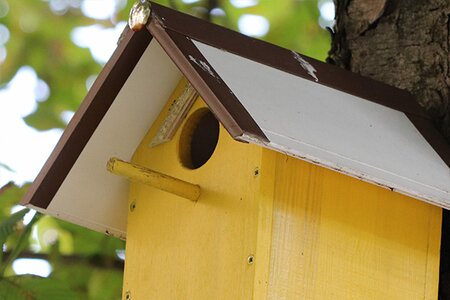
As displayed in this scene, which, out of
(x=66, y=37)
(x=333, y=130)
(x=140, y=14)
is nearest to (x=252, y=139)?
(x=333, y=130)

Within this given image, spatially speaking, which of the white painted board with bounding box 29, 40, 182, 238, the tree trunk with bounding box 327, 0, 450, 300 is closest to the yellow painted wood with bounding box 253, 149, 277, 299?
the white painted board with bounding box 29, 40, 182, 238

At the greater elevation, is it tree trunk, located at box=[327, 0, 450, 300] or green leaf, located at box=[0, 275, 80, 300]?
tree trunk, located at box=[327, 0, 450, 300]

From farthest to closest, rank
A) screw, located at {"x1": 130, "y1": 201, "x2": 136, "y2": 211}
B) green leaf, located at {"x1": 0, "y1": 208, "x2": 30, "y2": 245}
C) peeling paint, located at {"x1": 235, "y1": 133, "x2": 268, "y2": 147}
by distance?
1. green leaf, located at {"x1": 0, "y1": 208, "x2": 30, "y2": 245}
2. screw, located at {"x1": 130, "y1": 201, "x2": 136, "y2": 211}
3. peeling paint, located at {"x1": 235, "y1": 133, "x2": 268, "y2": 147}

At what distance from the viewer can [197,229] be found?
2613mm

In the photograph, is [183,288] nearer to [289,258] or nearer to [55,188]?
[289,258]

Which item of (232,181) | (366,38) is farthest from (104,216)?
(366,38)

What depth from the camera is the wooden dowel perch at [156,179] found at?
259 cm

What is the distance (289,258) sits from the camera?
2459mm

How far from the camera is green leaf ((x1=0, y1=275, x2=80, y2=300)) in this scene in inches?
130

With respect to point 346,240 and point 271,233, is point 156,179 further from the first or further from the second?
point 346,240

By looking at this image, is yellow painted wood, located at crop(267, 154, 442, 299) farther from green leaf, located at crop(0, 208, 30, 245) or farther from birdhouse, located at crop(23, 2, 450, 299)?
green leaf, located at crop(0, 208, 30, 245)

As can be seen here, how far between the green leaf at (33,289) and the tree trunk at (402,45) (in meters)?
1.07

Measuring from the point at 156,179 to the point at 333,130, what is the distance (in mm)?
416

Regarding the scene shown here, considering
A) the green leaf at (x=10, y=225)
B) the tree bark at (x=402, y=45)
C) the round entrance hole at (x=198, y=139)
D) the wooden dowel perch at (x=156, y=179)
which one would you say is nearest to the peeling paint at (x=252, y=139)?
the wooden dowel perch at (x=156, y=179)
